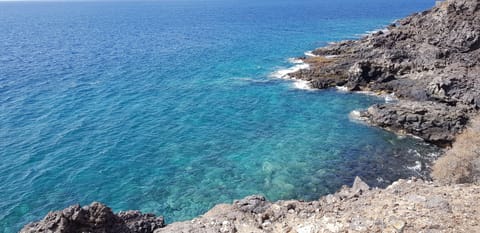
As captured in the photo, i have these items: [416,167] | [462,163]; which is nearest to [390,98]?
[416,167]

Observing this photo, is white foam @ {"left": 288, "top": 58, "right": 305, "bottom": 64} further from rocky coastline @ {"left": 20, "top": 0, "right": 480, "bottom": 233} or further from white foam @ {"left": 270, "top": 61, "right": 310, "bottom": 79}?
white foam @ {"left": 270, "top": 61, "right": 310, "bottom": 79}

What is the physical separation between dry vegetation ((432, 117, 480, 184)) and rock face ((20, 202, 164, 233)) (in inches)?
829

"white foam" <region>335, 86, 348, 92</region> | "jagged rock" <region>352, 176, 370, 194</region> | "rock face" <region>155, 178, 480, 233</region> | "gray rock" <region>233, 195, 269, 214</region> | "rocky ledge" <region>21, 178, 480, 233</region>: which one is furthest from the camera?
"white foam" <region>335, 86, 348, 92</region>

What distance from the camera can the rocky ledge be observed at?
1716 centimetres

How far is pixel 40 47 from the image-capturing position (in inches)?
4102

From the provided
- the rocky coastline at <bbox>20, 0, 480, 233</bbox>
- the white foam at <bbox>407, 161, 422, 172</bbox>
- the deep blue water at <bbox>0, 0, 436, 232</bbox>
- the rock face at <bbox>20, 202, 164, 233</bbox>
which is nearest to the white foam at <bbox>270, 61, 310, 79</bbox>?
the rocky coastline at <bbox>20, 0, 480, 233</bbox>

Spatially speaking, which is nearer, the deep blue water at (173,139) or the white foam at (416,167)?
the deep blue water at (173,139)

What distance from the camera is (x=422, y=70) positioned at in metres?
57.3

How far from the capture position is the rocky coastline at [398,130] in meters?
18.0

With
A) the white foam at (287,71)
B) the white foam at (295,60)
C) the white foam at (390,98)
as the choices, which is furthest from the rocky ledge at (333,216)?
the white foam at (295,60)

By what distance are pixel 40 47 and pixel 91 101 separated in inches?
2358

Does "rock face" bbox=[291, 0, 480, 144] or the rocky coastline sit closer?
the rocky coastline

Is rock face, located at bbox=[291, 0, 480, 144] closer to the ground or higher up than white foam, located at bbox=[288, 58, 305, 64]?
higher up

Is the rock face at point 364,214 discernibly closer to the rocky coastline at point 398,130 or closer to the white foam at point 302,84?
the rocky coastline at point 398,130
